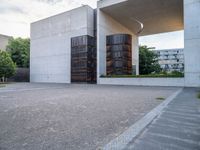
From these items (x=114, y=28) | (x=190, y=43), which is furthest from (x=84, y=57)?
(x=190, y=43)

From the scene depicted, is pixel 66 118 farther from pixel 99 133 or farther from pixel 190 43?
pixel 190 43

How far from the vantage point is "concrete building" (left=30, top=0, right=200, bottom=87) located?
642 inches

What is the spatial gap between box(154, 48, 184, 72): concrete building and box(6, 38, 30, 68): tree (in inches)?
2299

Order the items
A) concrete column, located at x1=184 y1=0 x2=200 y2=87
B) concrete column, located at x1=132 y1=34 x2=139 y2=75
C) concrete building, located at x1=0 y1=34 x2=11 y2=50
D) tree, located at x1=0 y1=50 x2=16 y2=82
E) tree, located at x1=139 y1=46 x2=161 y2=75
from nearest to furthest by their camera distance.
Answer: concrete column, located at x1=184 y1=0 x2=200 y2=87
tree, located at x1=0 y1=50 x2=16 y2=82
concrete column, located at x1=132 y1=34 x2=139 y2=75
tree, located at x1=139 y1=46 x2=161 y2=75
concrete building, located at x1=0 y1=34 x2=11 y2=50

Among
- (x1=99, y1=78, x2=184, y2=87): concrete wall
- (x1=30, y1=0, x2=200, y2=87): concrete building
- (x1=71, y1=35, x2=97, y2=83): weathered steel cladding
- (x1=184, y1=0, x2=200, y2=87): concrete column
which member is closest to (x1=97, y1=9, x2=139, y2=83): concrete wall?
(x1=30, y1=0, x2=200, y2=87): concrete building

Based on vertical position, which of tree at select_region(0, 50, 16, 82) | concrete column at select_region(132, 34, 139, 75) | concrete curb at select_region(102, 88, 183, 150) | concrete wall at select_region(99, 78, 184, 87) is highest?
concrete column at select_region(132, 34, 139, 75)

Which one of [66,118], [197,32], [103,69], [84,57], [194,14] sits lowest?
[66,118]

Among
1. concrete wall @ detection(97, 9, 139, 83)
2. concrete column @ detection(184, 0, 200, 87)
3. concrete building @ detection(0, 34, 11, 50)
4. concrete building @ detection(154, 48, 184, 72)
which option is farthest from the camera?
concrete building @ detection(154, 48, 184, 72)

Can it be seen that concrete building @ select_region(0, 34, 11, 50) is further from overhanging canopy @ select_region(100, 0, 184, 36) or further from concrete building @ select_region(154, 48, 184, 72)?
concrete building @ select_region(154, 48, 184, 72)

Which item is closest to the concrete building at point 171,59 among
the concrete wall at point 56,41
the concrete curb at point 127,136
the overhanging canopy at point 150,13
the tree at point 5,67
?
the overhanging canopy at point 150,13

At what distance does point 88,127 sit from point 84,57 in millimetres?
19705

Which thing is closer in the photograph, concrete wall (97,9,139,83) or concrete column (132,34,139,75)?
concrete wall (97,9,139,83)

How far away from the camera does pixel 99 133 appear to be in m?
3.39

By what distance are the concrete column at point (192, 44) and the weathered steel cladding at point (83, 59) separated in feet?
39.5
